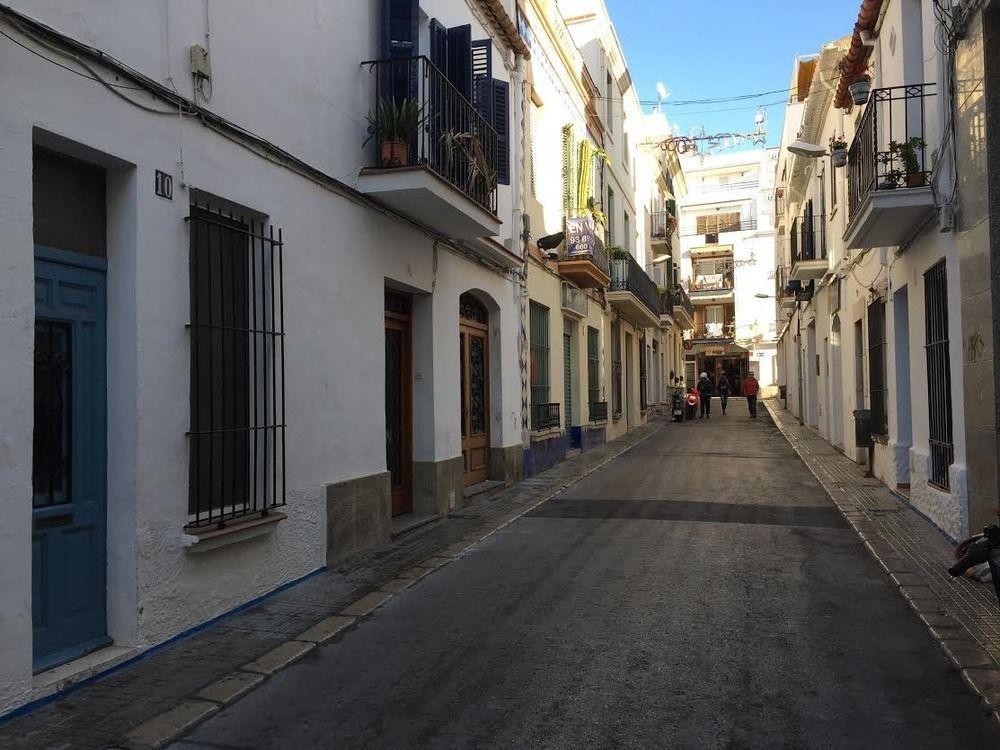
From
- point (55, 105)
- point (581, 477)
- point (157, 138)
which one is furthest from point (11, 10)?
point (581, 477)

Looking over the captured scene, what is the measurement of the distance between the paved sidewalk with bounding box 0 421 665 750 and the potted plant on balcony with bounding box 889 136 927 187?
5.85m

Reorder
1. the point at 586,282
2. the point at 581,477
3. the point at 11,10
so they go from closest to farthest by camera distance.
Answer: the point at 11,10 < the point at 581,477 < the point at 586,282

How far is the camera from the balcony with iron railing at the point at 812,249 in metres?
16.5

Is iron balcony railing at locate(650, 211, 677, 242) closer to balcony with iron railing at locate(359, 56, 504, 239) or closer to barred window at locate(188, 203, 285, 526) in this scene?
balcony with iron railing at locate(359, 56, 504, 239)

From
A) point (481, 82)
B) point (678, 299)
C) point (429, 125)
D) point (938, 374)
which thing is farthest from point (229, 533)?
point (678, 299)

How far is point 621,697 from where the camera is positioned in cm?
402

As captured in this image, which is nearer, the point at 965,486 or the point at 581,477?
the point at 965,486

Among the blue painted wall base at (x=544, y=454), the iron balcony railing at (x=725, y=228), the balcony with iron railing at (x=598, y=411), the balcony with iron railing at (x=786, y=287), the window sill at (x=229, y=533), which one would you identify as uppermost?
the iron balcony railing at (x=725, y=228)

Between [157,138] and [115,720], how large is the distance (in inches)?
129

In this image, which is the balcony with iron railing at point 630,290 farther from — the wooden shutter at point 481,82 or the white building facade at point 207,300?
the white building facade at point 207,300

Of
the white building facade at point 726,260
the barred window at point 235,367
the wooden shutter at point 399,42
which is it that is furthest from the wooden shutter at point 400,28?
the white building facade at point 726,260

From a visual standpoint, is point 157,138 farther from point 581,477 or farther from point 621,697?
point 581,477

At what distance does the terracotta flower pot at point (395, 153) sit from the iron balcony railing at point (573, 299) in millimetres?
8590

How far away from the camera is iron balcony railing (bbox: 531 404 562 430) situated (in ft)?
44.5
